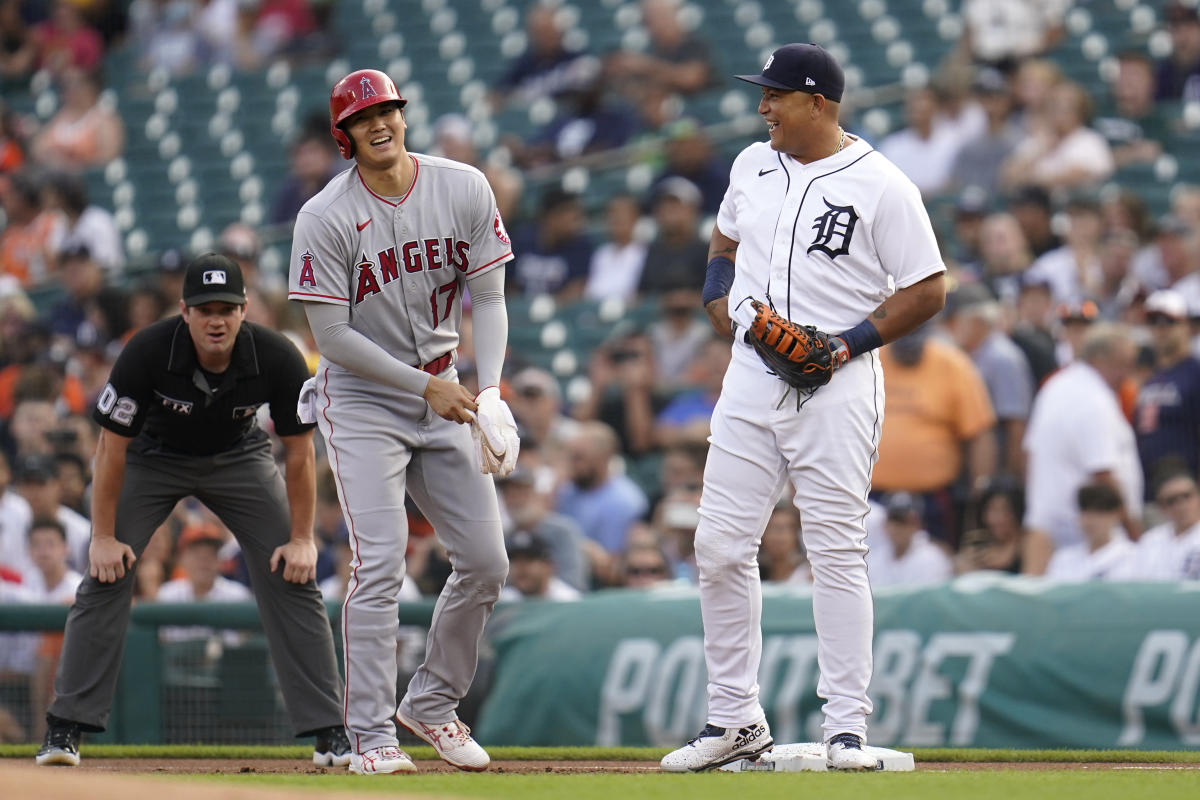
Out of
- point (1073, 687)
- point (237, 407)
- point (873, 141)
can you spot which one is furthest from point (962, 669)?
point (873, 141)

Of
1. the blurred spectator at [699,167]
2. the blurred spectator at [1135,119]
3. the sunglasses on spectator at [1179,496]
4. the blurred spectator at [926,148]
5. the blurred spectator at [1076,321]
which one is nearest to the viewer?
the sunglasses on spectator at [1179,496]

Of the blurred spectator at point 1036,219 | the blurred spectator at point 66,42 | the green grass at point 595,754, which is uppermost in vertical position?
the blurred spectator at point 66,42

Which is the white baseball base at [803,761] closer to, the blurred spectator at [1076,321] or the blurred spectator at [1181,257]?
the blurred spectator at [1076,321]

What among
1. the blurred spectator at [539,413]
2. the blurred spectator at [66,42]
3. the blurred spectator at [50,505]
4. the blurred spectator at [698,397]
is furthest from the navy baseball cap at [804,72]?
the blurred spectator at [66,42]

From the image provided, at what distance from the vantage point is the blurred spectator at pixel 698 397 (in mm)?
9906

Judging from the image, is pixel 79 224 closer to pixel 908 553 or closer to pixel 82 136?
pixel 82 136

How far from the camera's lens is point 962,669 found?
7.32 m

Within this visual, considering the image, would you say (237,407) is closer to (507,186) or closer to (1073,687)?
(1073,687)

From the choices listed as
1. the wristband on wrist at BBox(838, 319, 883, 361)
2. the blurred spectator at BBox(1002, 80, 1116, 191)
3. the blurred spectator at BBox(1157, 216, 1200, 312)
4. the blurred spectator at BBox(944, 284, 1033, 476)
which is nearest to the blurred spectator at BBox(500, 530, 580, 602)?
the blurred spectator at BBox(944, 284, 1033, 476)

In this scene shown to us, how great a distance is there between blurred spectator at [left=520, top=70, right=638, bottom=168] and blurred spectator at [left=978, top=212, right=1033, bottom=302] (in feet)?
12.8

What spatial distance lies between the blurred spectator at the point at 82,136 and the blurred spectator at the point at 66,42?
1.24 m

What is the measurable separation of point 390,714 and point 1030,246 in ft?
20.7

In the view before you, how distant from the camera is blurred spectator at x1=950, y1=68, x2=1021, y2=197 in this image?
11336 millimetres

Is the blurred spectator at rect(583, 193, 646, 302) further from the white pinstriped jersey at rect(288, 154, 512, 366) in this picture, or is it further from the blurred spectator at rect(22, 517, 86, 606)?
the white pinstriped jersey at rect(288, 154, 512, 366)
